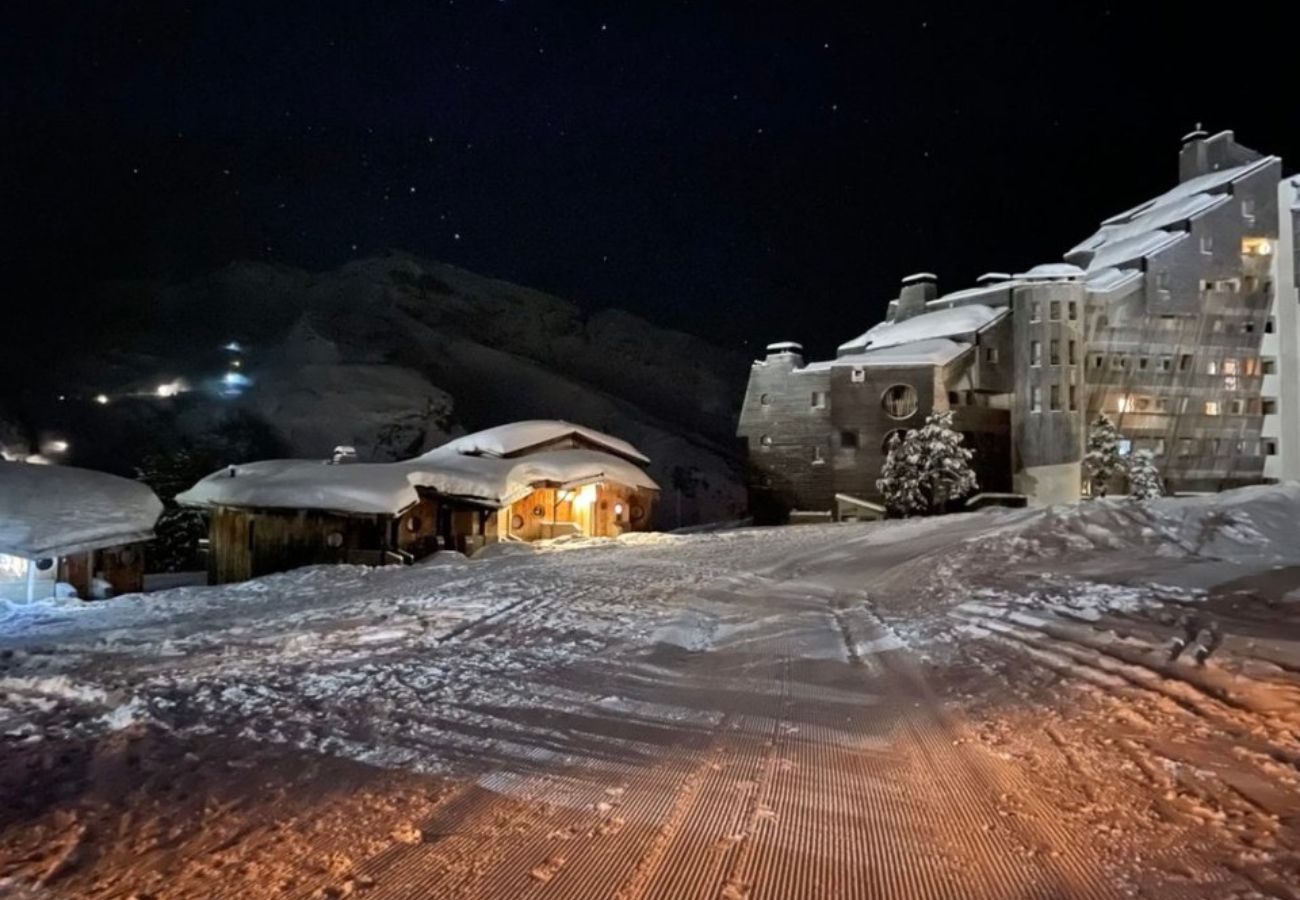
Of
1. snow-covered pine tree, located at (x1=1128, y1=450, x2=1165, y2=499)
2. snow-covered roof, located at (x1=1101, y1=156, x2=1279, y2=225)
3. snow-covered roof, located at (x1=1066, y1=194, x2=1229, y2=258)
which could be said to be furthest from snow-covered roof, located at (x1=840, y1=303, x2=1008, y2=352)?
snow-covered roof, located at (x1=1101, y1=156, x2=1279, y2=225)

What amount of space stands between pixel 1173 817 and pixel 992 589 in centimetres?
976

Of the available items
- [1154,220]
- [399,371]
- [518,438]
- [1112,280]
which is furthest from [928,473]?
[399,371]

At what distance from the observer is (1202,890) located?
3.60 meters

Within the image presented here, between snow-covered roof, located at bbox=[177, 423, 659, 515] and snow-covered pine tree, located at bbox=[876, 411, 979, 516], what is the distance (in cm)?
1202

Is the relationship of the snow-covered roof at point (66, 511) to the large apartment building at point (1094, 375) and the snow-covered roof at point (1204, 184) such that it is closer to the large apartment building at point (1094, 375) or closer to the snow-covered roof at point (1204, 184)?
the large apartment building at point (1094, 375)

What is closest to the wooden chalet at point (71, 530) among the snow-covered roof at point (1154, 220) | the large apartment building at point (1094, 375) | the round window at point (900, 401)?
the large apartment building at point (1094, 375)

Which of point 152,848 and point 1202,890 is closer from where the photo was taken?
point 1202,890

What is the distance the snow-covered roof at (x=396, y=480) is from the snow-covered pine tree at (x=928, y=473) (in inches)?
473

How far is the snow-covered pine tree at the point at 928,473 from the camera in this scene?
35.5m

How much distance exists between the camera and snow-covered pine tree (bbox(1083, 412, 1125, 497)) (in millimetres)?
38969

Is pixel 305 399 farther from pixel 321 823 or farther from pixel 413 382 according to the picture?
pixel 321 823

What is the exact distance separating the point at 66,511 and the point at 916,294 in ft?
151

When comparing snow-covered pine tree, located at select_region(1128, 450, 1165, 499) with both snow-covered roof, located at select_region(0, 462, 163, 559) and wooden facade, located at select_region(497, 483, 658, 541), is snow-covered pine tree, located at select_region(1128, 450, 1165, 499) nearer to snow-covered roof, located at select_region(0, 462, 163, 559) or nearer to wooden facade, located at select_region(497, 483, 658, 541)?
wooden facade, located at select_region(497, 483, 658, 541)

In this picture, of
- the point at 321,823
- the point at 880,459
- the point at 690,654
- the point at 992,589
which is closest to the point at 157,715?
the point at 321,823
